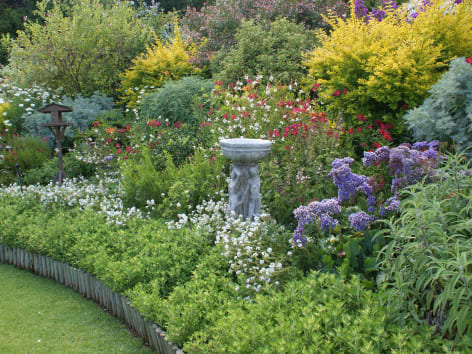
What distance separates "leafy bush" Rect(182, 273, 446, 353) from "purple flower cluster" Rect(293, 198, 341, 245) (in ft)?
1.79

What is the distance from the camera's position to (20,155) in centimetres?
858

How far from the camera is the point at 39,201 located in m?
6.47

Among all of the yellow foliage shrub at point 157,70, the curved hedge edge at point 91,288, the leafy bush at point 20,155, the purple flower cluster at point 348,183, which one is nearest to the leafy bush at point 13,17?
the yellow foliage shrub at point 157,70

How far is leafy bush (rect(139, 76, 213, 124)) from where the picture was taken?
838cm

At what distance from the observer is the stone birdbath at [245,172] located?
4.35 meters

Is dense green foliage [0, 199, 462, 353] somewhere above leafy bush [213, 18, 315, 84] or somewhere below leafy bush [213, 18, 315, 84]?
below

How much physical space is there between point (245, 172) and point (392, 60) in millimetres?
2775

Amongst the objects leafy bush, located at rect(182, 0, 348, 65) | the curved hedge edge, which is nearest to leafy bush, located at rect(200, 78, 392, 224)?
the curved hedge edge

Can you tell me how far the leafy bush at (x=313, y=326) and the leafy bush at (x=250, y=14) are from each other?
327 inches

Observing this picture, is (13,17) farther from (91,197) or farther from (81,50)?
(91,197)

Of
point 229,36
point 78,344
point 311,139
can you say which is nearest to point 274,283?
point 78,344

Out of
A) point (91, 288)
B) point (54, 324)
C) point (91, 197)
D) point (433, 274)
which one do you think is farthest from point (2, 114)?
point (433, 274)

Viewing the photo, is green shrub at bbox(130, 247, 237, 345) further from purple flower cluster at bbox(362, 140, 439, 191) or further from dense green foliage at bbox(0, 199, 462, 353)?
purple flower cluster at bbox(362, 140, 439, 191)

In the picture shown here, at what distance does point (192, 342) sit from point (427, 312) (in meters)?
1.58
